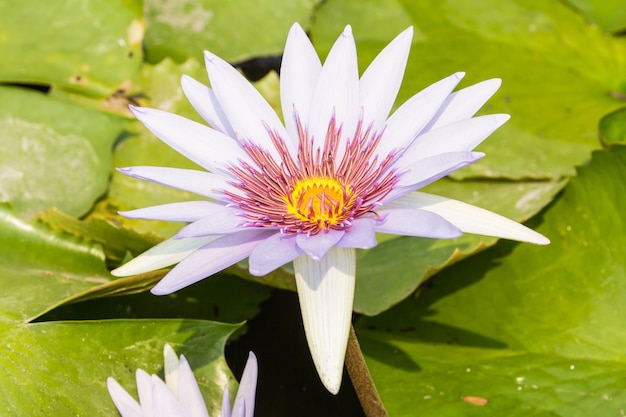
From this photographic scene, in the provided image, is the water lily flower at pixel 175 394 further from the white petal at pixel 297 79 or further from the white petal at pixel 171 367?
the white petal at pixel 297 79

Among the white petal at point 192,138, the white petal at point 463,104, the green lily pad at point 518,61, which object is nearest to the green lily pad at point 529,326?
the green lily pad at point 518,61

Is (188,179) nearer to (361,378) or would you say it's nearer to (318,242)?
(318,242)

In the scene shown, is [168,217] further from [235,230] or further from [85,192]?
[85,192]

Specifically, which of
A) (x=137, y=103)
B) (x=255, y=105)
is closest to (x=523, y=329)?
(x=255, y=105)

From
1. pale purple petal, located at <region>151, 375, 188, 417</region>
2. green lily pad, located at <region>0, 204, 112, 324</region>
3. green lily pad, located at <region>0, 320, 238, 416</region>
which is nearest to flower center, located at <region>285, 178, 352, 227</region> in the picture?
green lily pad, located at <region>0, 320, 238, 416</region>

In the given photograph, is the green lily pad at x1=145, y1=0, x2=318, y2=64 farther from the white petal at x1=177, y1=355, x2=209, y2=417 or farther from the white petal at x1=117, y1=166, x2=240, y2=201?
the white petal at x1=177, y1=355, x2=209, y2=417

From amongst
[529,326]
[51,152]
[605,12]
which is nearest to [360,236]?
[529,326]
